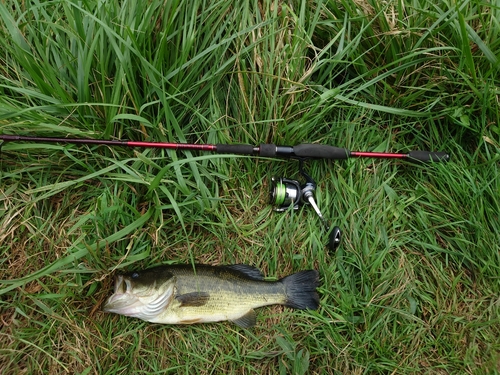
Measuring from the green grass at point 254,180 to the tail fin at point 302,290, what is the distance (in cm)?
7

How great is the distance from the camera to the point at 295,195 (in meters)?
2.57

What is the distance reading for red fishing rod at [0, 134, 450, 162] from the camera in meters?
2.26

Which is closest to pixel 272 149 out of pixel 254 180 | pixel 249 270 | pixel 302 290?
pixel 254 180

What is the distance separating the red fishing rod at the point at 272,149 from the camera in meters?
2.26

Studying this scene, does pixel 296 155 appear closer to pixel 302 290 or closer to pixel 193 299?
pixel 302 290

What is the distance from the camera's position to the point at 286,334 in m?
2.51

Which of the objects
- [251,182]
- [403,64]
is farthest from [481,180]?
[251,182]

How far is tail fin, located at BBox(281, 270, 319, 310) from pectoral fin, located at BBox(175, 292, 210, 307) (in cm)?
54

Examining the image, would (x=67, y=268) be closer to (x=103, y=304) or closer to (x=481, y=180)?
(x=103, y=304)

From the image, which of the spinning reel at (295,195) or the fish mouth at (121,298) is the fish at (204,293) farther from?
the spinning reel at (295,195)

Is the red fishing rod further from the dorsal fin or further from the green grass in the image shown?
the dorsal fin

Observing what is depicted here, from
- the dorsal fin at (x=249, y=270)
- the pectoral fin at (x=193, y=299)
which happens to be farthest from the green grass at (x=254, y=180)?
the pectoral fin at (x=193, y=299)

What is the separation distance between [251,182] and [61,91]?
4.47 feet

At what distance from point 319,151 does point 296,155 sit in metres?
0.16
